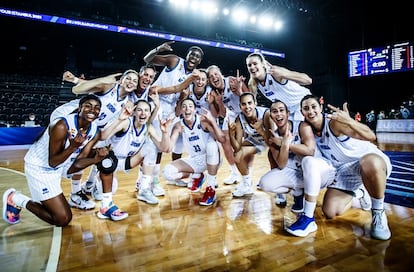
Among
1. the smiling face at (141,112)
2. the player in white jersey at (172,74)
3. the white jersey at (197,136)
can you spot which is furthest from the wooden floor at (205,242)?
the player in white jersey at (172,74)

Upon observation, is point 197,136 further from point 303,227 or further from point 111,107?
point 303,227

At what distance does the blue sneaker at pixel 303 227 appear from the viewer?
235cm

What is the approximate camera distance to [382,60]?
12.6m

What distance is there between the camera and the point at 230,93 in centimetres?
432

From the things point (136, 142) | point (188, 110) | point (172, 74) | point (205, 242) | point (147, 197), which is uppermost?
point (172, 74)

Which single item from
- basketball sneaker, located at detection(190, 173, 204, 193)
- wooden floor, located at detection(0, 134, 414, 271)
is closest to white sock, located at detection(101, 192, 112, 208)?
wooden floor, located at detection(0, 134, 414, 271)

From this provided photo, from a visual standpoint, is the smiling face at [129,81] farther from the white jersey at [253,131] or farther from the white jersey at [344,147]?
the white jersey at [344,147]

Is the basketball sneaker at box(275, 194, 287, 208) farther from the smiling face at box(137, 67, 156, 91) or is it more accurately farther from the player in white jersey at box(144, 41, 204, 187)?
the smiling face at box(137, 67, 156, 91)

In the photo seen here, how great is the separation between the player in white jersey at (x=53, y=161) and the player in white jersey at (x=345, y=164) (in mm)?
1920

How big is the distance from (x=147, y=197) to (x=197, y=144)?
936 mm

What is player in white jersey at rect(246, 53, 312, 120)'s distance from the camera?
3.60m

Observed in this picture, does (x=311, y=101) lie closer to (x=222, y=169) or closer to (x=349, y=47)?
(x=222, y=169)

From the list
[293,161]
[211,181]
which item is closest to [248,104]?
[293,161]

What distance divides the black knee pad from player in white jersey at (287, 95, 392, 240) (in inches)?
70.0
